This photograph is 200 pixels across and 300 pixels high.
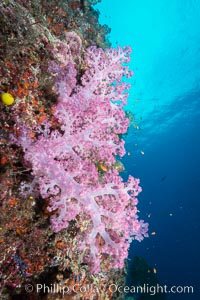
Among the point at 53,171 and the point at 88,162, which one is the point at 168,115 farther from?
the point at 53,171

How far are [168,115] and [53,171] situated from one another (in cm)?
5025

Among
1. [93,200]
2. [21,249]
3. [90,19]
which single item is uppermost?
[90,19]

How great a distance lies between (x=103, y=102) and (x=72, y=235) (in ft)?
7.16

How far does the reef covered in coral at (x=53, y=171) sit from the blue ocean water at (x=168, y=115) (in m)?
30.0

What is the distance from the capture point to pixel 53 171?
2.79m

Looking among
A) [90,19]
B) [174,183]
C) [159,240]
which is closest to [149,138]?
[174,183]

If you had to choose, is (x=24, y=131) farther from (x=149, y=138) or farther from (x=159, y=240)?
(x=149, y=138)

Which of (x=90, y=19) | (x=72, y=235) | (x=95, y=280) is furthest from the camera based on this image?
(x=90, y=19)

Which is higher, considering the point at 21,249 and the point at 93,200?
the point at 93,200

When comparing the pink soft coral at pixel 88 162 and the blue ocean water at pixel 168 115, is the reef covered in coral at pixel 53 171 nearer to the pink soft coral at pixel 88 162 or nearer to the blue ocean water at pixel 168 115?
the pink soft coral at pixel 88 162

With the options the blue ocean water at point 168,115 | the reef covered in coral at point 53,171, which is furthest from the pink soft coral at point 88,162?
the blue ocean water at point 168,115

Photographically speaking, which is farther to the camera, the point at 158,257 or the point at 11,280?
the point at 158,257

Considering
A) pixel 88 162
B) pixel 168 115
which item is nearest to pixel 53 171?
pixel 88 162

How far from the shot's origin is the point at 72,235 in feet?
11.2
